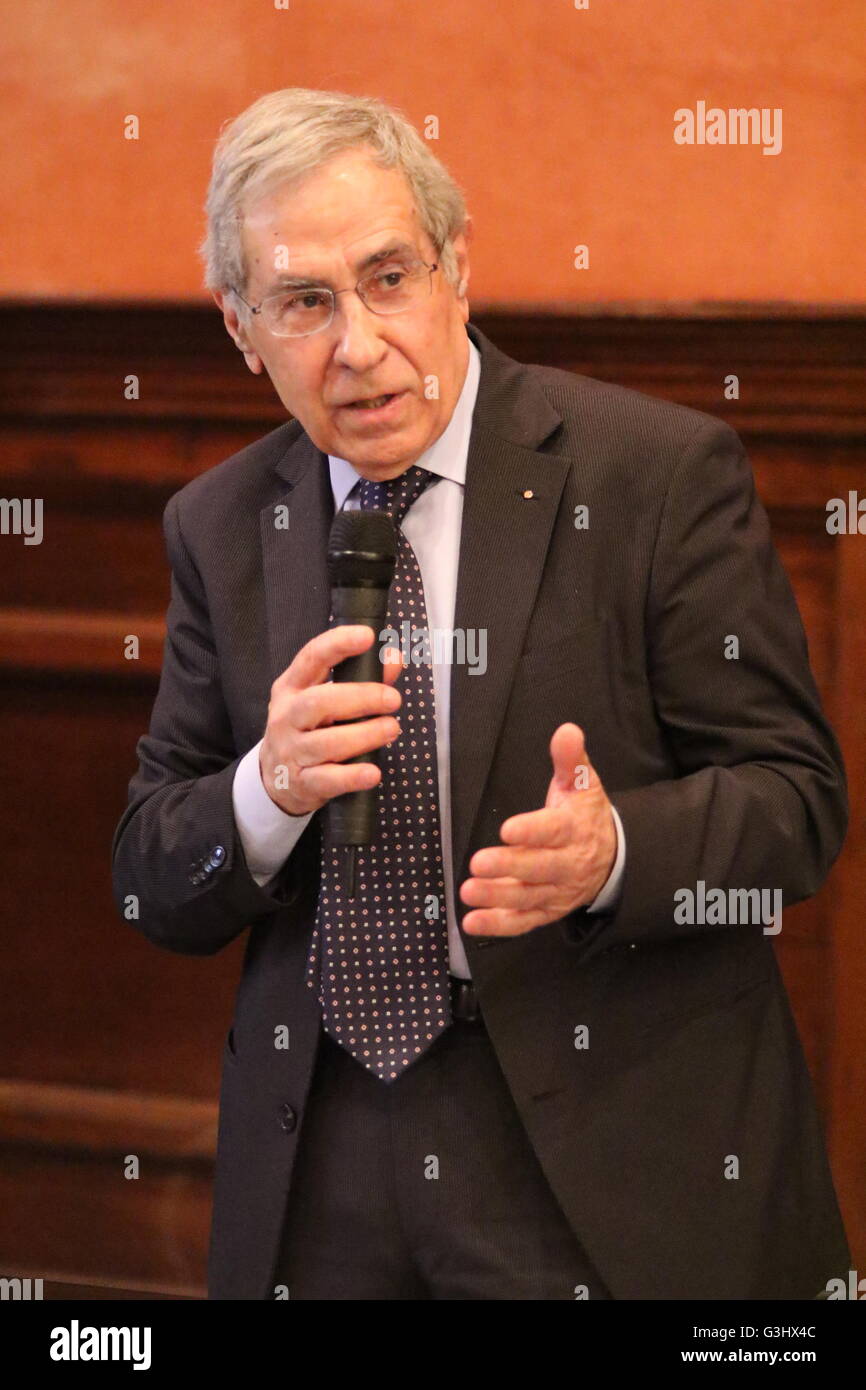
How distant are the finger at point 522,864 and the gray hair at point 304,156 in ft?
1.97

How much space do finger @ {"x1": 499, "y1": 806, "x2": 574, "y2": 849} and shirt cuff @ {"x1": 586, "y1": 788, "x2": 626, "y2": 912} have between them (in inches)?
3.5

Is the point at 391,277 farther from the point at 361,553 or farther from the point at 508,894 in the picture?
the point at 508,894

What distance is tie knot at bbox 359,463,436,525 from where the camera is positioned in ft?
4.84

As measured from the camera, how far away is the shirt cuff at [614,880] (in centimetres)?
130

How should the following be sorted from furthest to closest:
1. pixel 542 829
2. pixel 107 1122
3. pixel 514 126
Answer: pixel 107 1122 → pixel 514 126 → pixel 542 829

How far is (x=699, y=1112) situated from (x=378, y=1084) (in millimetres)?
310

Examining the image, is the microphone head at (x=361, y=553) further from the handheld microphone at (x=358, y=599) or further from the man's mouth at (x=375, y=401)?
the man's mouth at (x=375, y=401)

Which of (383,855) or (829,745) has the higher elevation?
(829,745)

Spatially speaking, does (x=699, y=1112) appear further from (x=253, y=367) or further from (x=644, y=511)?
(x=253, y=367)

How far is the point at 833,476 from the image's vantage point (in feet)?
6.57

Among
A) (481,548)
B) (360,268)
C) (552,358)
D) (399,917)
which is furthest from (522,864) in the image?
(552,358)

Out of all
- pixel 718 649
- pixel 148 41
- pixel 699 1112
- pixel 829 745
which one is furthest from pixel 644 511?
pixel 148 41

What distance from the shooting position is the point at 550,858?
1.21 metres

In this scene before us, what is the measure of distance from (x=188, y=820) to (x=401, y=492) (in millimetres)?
380
